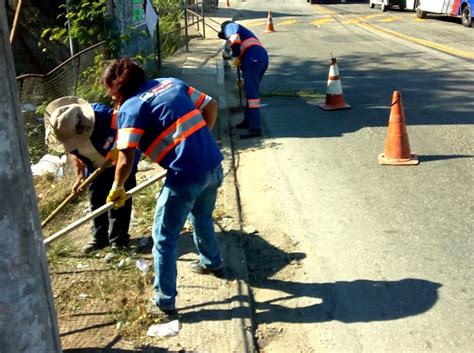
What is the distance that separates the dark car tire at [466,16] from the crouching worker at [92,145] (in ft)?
58.8

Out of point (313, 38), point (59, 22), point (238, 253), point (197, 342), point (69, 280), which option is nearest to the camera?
point (197, 342)

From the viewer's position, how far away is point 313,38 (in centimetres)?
1842

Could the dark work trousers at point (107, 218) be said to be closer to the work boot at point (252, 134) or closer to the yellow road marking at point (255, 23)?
the work boot at point (252, 134)

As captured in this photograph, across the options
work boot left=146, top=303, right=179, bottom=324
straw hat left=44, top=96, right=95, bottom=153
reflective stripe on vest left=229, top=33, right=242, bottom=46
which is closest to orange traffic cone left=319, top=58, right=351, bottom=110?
reflective stripe on vest left=229, top=33, right=242, bottom=46

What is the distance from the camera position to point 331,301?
401 cm

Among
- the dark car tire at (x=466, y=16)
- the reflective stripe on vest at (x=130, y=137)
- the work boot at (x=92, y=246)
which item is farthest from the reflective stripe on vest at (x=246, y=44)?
the dark car tire at (x=466, y=16)

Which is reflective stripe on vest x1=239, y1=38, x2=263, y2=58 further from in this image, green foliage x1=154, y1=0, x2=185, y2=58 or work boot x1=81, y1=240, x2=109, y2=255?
green foliage x1=154, y1=0, x2=185, y2=58

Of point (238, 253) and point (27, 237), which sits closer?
point (27, 237)

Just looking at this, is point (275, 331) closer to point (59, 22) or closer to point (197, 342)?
point (197, 342)

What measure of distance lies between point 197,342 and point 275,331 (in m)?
0.52

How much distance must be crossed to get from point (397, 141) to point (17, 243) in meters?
5.17

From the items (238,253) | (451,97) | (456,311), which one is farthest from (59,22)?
(456,311)

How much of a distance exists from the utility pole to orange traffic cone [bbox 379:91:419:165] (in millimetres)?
4986

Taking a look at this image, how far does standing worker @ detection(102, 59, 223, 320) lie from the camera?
3562 millimetres
